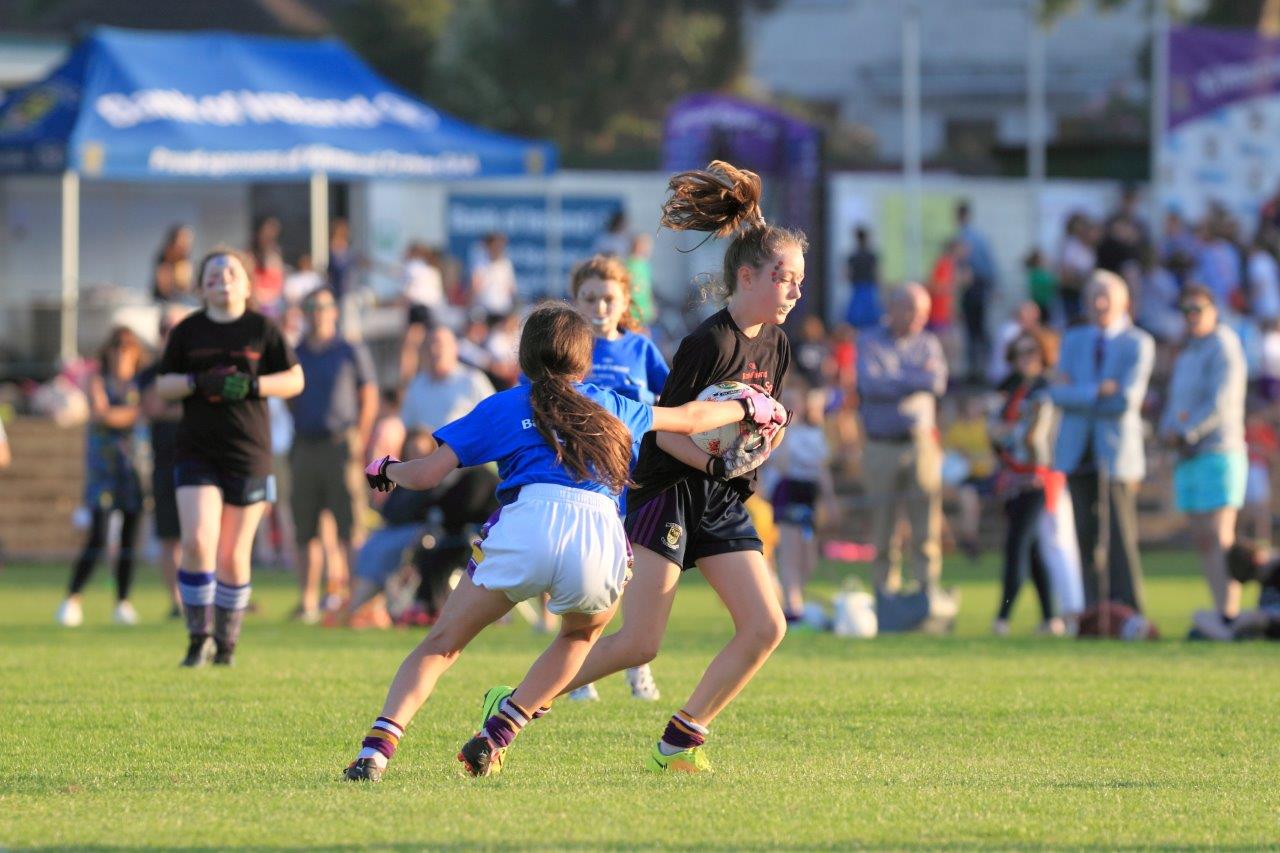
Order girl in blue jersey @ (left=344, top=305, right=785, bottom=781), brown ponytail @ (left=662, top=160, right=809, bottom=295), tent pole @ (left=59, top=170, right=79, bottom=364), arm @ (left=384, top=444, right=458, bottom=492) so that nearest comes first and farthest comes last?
arm @ (left=384, top=444, right=458, bottom=492)
girl in blue jersey @ (left=344, top=305, right=785, bottom=781)
brown ponytail @ (left=662, top=160, right=809, bottom=295)
tent pole @ (left=59, top=170, right=79, bottom=364)

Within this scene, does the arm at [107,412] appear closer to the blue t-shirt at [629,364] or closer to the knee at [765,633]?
the blue t-shirt at [629,364]

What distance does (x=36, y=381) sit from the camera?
22.7 m

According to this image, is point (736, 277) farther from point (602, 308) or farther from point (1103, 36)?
point (1103, 36)

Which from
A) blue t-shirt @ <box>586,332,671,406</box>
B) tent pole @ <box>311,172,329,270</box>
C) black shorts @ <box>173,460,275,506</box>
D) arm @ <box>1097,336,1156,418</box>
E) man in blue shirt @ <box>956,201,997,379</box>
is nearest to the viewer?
blue t-shirt @ <box>586,332,671,406</box>

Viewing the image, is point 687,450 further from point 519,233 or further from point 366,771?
point 519,233

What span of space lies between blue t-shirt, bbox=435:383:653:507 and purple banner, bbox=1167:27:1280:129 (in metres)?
22.3

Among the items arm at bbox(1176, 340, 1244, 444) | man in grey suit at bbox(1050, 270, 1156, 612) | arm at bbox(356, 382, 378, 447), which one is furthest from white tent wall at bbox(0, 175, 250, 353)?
arm at bbox(1176, 340, 1244, 444)

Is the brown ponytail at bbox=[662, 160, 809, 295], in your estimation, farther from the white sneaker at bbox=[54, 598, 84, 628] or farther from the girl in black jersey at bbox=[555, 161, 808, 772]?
the white sneaker at bbox=[54, 598, 84, 628]

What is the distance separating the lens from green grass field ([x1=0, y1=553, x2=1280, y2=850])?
5883 millimetres

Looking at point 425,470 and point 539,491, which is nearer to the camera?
point 425,470

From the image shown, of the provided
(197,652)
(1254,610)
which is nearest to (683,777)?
(197,652)

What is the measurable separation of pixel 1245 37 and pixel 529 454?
2335cm

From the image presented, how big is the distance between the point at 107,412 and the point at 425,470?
28.7 ft

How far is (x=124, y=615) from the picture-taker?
14516mm
